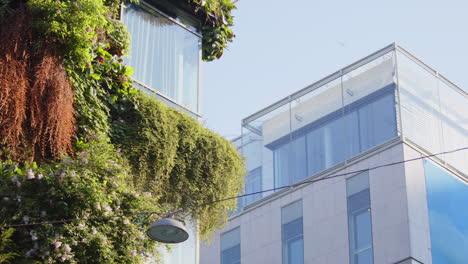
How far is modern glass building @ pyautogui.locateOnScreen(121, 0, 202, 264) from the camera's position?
16.4 m

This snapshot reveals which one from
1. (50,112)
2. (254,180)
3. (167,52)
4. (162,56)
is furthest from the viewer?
(254,180)

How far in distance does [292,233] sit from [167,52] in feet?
77.6

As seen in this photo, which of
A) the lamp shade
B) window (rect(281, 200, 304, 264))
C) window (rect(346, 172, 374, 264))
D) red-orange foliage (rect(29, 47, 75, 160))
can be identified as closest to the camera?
the lamp shade

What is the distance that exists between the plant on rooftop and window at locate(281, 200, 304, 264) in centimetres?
2283

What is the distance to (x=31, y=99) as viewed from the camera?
45.1 feet

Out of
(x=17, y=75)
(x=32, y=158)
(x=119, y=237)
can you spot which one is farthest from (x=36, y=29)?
(x=119, y=237)

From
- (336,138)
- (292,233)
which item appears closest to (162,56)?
(336,138)

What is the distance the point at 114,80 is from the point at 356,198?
76.2 feet

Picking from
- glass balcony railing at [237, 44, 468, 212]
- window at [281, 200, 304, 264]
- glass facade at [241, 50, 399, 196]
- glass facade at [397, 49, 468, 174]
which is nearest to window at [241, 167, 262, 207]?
glass balcony railing at [237, 44, 468, 212]

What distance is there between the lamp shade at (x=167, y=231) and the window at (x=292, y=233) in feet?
84.1

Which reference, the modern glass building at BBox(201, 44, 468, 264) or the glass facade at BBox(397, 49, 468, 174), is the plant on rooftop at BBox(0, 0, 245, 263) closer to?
the modern glass building at BBox(201, 44, 468, 264)

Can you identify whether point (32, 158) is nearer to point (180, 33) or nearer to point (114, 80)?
point (114, 80)

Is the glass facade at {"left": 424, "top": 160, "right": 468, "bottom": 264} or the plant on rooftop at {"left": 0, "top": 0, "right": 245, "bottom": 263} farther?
the glass facade at {"left": 424, "top": 160, "right": 468, "bottom": 264}

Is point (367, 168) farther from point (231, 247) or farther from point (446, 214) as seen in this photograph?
point (231, 247)
